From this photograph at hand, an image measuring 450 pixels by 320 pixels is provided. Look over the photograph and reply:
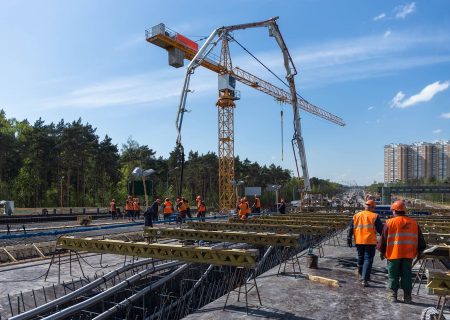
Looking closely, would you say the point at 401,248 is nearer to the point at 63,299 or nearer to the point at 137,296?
the point at 137,296

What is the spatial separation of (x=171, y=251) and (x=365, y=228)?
371 cm

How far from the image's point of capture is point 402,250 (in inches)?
254

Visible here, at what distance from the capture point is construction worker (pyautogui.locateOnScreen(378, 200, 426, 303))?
21.1 ft

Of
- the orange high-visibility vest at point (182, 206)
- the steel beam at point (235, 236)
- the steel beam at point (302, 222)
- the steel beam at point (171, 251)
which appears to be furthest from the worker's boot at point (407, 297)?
the orange high-visibility vest at point (182, 206)

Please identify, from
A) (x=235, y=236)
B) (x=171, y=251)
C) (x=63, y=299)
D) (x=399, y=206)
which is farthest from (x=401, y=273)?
(x=63, y=299)

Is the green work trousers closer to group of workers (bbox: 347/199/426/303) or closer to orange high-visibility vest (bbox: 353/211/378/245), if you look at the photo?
group of workers (bbox: 347/199/426/303)

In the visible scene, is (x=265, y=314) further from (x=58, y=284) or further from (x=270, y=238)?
(x=58, y=284)

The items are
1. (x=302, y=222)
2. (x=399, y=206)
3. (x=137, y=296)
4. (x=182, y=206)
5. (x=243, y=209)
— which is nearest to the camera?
(x=399, y=206)

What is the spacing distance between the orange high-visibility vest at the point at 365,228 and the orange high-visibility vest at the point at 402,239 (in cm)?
101

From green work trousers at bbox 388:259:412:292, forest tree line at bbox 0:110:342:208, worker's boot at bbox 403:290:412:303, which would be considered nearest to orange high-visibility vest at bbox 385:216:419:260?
green work trousers at bbox 388:259:412:292

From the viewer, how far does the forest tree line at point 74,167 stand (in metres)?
55.9

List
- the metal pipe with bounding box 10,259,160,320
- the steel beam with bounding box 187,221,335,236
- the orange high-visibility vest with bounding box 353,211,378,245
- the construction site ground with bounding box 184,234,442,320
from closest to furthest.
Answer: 1. the construction site ground with bounding box 184,234,442,320
2. the metal pipe with bounding box 10,259,160,320
3. the orange high-visibility vest with bounding box 353,211,378,245
4. the steel beam with bounding box 187,221,335,236

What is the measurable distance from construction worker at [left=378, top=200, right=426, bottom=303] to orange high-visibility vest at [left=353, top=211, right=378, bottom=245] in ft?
3.19

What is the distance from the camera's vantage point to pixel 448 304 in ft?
21.1
